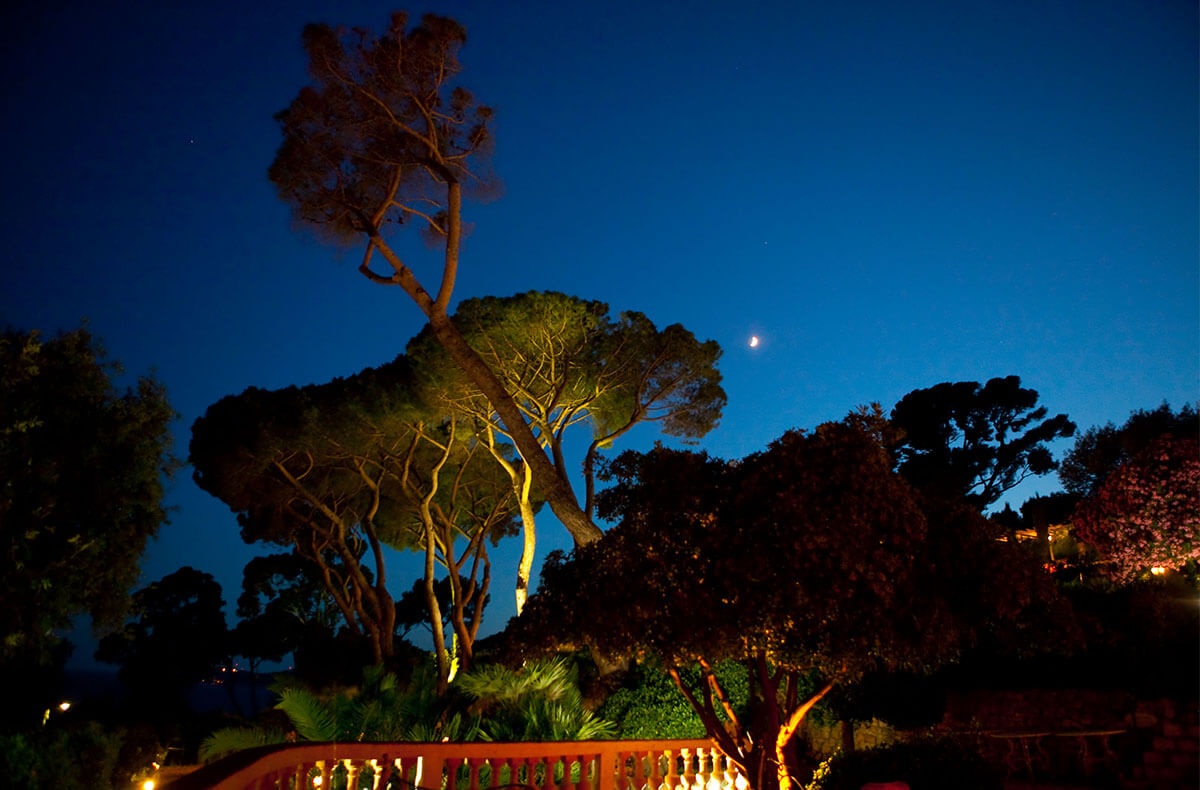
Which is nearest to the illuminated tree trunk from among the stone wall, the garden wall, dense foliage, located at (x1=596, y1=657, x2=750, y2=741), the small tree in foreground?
dense foliage, located at (x1=596, y1=657, x2=750, y2=741)

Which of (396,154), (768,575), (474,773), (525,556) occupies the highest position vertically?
(396,154)

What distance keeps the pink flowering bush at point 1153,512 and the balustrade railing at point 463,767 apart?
999 centimetres

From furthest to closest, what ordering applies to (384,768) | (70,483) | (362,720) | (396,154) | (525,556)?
(525,556)
(396,154)
(70,483)
(362,720)
(384,768)

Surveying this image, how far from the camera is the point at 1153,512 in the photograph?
1323 centimetres

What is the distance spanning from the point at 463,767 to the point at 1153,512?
502 inches

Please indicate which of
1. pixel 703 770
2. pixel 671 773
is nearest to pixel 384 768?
pixel 671 773

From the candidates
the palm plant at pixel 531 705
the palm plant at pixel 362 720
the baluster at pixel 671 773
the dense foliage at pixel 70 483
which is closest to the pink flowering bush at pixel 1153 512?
the palm plant at pixel 531 705

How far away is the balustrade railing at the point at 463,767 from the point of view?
4.05m

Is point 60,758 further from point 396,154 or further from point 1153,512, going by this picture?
point 1153,512

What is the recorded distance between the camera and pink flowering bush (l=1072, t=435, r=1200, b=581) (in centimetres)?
1279

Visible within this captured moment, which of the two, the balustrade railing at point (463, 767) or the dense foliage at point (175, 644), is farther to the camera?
the dense foliage at point (175, 644)

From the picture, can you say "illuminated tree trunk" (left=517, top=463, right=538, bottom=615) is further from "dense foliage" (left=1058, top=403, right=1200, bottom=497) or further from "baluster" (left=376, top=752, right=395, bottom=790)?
"dense foliage" (left=1058, top=403, right=1200, bottom=497)

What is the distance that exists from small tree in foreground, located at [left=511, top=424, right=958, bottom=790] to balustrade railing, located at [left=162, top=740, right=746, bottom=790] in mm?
854

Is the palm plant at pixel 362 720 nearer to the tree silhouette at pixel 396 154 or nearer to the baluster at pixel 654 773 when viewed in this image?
the baluster at pixel 654 773
